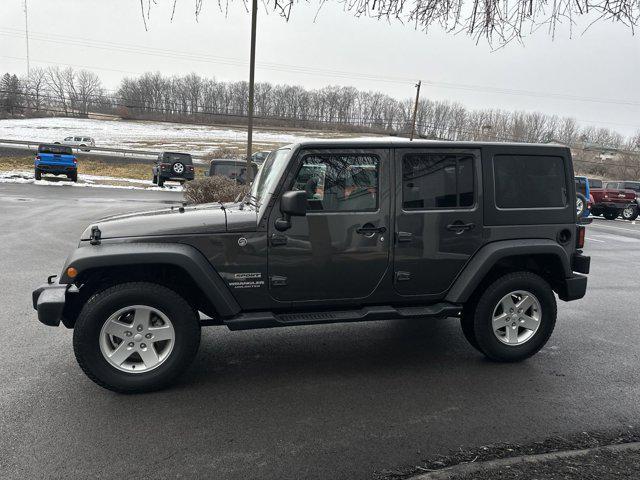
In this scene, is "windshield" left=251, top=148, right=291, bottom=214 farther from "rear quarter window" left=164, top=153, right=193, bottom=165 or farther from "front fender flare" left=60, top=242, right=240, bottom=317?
"rear quarter window" left=164, top=153, right=193, bottom=165

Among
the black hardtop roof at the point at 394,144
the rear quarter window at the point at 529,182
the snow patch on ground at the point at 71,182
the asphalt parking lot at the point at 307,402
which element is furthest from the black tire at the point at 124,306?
the snow patch on ground at the point at 71,182

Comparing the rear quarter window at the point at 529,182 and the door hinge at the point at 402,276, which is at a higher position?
the rear quarter window at the point at 529,182

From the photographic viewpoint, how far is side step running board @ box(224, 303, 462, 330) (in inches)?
150

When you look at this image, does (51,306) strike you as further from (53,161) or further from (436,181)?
(53,161)

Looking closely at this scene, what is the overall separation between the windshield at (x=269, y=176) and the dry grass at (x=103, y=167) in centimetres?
2558

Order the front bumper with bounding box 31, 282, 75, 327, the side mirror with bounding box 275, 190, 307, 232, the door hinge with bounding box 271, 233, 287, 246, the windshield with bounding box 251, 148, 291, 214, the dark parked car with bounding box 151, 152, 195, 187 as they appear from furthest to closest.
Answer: the dark parked car with bounding box 151, 152, 195, 187, the windshield with bounding box 251, 148, 291, 214, the door hinge with bounding box 271, 233, 287, 246, the side mirror with bounding box 275, 190, 307, 232, the front bumper with bounding box 31, 282, 75, 327

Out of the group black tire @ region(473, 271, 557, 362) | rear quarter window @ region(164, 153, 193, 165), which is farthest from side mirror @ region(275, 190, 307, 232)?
rear quarter window @ region(164, 153, 193, 165)

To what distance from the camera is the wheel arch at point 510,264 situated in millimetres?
4188

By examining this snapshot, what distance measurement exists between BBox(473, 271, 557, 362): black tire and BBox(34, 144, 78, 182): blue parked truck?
79.5ft

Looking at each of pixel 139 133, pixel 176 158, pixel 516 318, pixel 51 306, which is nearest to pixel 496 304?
pixel 516 318

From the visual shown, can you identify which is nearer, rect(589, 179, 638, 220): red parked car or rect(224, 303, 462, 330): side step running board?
rect(224, 303, 462, 330): side step running board

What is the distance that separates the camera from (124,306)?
141 inches

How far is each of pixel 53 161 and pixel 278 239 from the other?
939 inches

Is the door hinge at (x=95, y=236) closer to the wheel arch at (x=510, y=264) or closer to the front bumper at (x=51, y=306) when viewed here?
the front bumper at (x=51, y=306)
